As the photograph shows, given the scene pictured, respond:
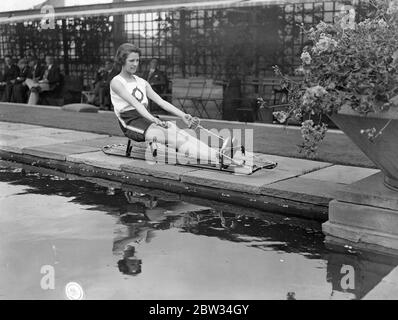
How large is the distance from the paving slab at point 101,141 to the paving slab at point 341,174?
10.4ft

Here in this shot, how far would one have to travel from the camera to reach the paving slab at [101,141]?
804 cm

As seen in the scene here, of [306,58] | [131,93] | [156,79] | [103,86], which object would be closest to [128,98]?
[131,93]

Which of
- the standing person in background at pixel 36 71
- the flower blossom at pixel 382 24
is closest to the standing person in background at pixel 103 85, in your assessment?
the standing person in background at pixel 36 71

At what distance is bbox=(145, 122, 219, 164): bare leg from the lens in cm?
618

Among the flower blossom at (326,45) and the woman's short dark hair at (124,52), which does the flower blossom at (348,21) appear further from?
the woman's short dark hair at (124,52)

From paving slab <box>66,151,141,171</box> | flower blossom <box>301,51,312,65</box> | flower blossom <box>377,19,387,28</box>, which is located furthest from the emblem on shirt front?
flower blossom <box>377,19,387,28</box>

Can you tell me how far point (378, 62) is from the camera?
12.5ft

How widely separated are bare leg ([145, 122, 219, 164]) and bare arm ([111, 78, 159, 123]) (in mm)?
246

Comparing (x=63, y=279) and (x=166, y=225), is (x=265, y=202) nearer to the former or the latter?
(x=166, y=225)

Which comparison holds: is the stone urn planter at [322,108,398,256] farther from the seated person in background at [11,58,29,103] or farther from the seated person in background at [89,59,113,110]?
the seated person in background at [11,58,29,103]

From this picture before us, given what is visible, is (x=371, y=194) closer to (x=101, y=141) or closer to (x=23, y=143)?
(x=101, y=141)

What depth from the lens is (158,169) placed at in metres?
6.22

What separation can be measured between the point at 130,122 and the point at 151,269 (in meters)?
3.25
